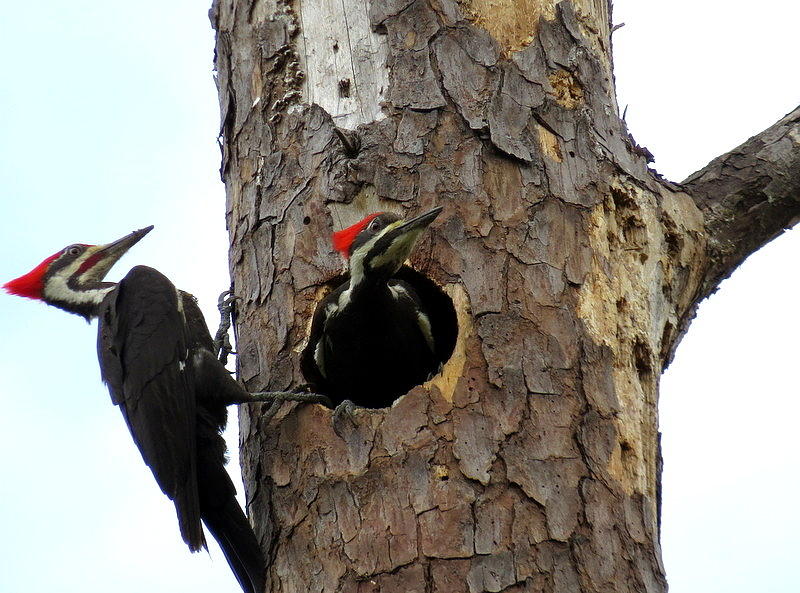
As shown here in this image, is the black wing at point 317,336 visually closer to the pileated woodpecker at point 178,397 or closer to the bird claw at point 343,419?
the pileated woodpecker at point 178,397

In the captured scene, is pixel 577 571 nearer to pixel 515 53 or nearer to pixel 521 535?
pixel 521 535

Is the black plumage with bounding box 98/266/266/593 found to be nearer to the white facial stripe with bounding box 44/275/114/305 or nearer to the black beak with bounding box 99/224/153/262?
A: the white facial stripe with bounding box 44/275/114/305

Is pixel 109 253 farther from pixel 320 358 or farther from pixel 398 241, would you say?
pixel 398 241

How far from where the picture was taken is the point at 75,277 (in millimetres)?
5031

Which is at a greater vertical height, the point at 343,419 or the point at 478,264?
the point at 478,264

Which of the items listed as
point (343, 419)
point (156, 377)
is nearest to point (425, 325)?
point (343, 419)

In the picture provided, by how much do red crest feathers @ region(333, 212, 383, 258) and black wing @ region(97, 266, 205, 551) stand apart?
90 centimetres

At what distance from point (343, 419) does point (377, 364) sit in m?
0.97

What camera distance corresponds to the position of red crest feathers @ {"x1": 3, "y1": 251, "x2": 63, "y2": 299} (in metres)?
5.05

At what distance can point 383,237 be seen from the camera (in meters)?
3.60

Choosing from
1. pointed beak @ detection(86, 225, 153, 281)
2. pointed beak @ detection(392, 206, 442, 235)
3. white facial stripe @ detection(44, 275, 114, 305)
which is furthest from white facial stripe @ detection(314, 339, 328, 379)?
pointed beak @ detection(86, 225, 153, 281)

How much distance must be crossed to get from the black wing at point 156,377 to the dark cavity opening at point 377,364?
0.55 meters

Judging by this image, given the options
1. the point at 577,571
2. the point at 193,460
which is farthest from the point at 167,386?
the point at 577,571

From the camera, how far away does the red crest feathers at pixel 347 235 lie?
3604mm
